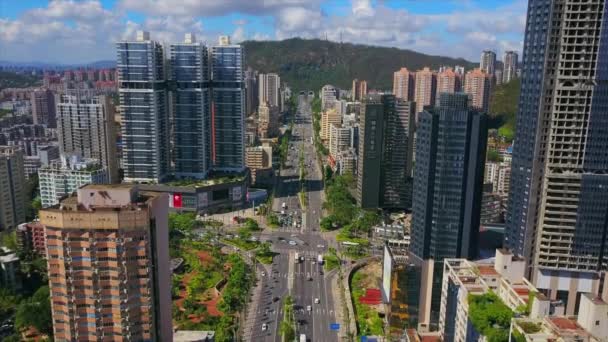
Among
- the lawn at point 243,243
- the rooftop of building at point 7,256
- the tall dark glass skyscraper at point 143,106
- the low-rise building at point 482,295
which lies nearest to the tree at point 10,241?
the rooftop of building at point 7,256

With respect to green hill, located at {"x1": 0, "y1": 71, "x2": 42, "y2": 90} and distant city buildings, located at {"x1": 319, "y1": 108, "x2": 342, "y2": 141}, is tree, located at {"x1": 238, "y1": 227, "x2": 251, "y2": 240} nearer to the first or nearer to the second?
green hill, located at {"x1": 0, "y1": 71, "x2": 42, "y2": 90}

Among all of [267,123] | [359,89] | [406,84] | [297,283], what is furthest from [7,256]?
[359,89]

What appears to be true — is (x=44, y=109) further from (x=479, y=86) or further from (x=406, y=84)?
(x=479, y=86)

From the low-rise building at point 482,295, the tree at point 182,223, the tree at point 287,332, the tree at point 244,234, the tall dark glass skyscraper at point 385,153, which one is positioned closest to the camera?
the low-rise building at point 482,295

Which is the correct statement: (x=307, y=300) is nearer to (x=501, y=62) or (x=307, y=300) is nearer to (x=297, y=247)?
(x=297, y=247)

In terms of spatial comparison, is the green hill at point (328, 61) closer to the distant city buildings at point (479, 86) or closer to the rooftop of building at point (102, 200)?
the distant city buildings at point (479, 86)

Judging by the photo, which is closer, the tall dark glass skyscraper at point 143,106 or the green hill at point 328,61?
the tall dark glass skyscraper at point 143,106
